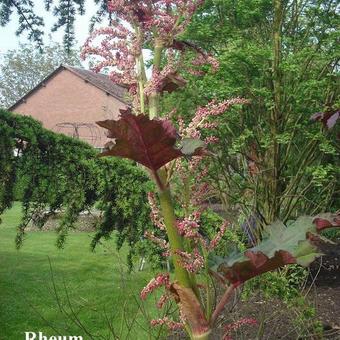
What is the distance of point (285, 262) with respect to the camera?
1.13 meters

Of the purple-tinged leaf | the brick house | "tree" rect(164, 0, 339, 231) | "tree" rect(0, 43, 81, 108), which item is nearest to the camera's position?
the purple-tinged leaf

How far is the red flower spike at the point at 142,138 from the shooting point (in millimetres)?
1039

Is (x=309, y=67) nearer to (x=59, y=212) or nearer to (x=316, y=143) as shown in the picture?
(x=316, y=143)

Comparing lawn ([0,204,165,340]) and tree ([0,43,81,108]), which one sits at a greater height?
tree ([0,43,81,108])

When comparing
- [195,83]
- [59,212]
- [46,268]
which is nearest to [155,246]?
[59,212]

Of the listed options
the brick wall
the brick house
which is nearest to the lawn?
the brick house

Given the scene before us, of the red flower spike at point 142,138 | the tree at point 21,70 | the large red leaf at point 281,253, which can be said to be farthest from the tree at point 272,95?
the tree at point 21,70

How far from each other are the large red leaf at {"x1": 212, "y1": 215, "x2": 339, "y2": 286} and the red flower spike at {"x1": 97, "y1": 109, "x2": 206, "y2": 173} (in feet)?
1.00

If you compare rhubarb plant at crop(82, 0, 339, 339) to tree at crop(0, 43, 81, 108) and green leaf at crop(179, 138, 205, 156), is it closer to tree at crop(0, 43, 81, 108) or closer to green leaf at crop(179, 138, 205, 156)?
green leaf at crop(179, 138, 205, 156)

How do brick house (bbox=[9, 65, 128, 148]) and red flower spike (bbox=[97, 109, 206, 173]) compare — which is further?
brick house (bbox=[9, 65, 128, 148])

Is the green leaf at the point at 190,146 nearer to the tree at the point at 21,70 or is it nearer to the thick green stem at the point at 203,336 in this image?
the thick green stem at the point at 203,336

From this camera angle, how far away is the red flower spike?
3.41ft

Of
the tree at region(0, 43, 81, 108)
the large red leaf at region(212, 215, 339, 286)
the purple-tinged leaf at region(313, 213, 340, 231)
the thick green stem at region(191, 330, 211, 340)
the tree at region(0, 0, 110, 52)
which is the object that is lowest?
the thick green stem at region(191, 330, 211, 340)

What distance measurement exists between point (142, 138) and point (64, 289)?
17.9 ft
